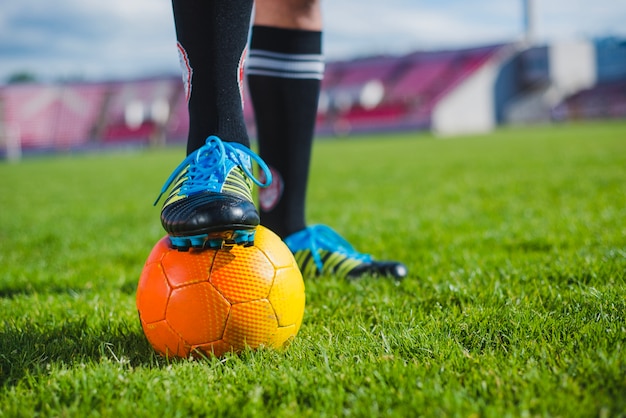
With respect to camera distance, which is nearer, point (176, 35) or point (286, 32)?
point (176, 35)

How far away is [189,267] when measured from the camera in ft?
4.40

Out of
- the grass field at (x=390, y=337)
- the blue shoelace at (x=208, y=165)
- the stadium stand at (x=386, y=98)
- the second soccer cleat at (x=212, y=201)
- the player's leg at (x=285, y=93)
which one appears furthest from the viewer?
the stadium stand at (x=386, y=98)

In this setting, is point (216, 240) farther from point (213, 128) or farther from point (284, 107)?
point (284, 107)

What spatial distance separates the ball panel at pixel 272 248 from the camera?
4.61ft

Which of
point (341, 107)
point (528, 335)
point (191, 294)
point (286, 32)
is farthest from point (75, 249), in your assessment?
point (341, 107)

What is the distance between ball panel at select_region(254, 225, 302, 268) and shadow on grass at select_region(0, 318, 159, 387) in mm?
350

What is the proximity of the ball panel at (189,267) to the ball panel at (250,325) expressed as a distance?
106 millimetres

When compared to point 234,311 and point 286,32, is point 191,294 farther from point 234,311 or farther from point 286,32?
point 286,32

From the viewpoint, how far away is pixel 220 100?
1.46 meters

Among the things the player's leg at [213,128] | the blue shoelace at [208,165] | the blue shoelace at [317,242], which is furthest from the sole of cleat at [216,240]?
the blue shoelace at [317,242]

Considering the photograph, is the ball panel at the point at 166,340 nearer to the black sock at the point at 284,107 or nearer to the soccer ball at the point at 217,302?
the soccer ball at the point at 217,302

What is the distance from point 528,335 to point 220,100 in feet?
2.98

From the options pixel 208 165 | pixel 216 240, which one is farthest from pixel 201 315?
pixel 208 165

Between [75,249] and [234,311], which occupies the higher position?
[234,311]
